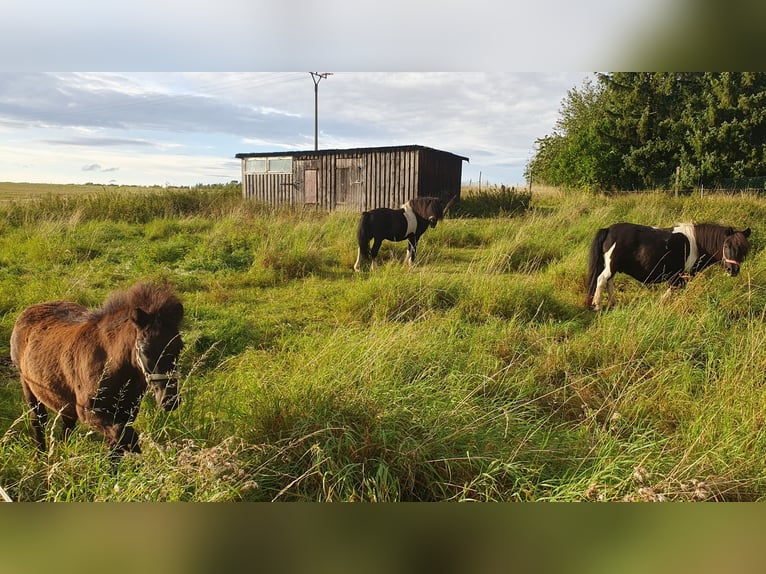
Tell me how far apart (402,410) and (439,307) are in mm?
781

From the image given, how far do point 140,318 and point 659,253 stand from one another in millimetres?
3722

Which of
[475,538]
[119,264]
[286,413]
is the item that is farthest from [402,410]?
[119,264]

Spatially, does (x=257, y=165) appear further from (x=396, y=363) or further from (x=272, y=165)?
(x=396, y=363)

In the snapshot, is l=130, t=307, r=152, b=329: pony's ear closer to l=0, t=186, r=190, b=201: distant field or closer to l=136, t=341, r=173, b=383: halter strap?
l=136, t=341, r=173, b=383: halter strap

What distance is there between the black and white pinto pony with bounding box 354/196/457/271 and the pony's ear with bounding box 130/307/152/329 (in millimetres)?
1565

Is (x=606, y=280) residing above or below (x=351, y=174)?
below

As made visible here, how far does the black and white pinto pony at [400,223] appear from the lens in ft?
10.4

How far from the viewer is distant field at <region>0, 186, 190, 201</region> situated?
1838 millimetres

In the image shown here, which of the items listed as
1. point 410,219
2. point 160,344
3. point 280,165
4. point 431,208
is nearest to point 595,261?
point 431,208

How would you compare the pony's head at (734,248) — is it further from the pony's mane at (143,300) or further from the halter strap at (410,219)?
the pony's mane at (143,300)

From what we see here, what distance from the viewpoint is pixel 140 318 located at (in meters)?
1.56

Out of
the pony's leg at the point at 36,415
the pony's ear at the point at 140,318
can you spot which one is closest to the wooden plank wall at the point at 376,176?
the pony's ear at the point at 140,318

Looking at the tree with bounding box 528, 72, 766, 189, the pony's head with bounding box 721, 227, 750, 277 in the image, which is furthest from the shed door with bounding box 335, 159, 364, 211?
the pony's head with bounding box 721, 227, 750, 277
